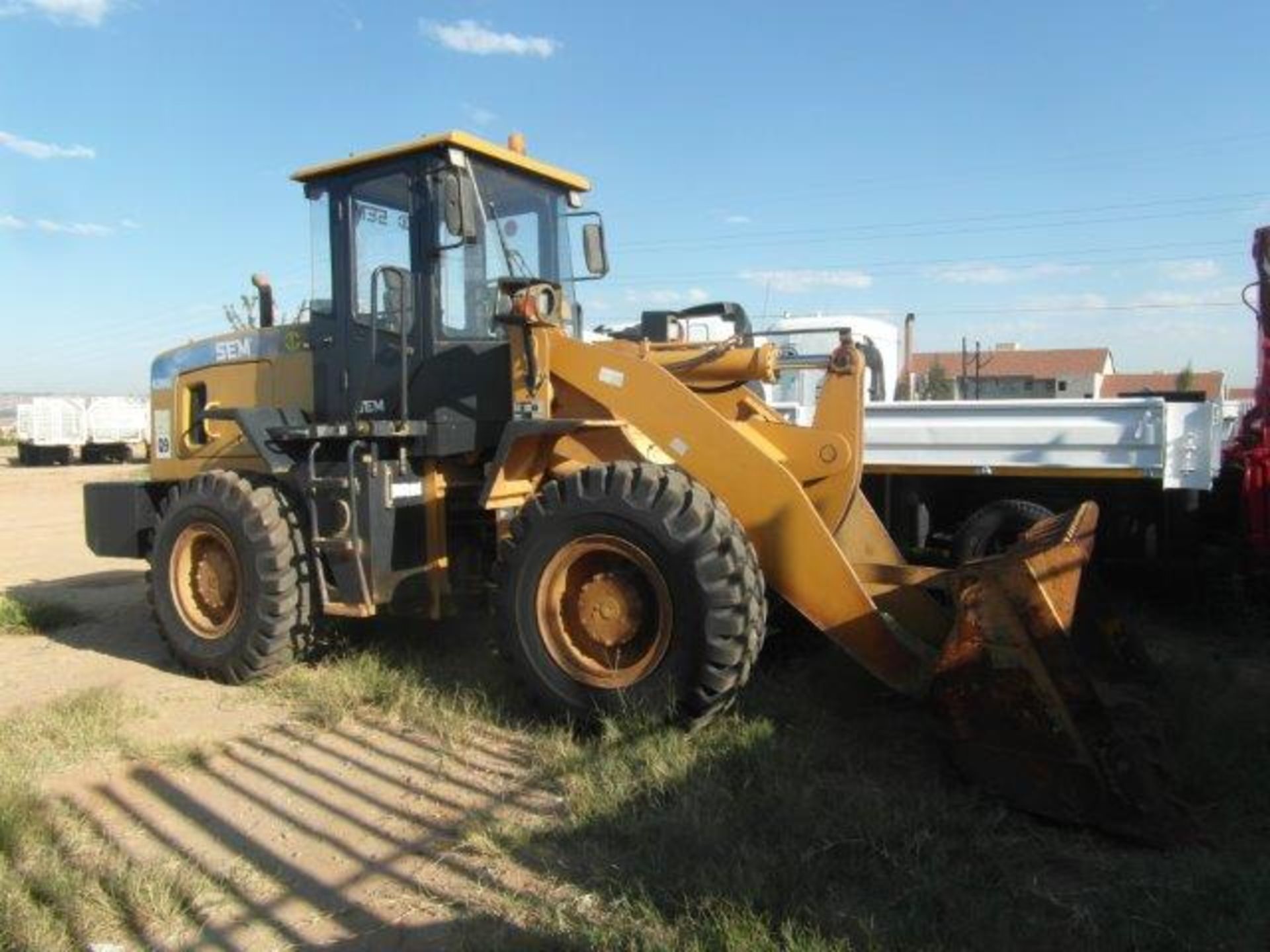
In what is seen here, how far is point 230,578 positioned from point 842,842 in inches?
175

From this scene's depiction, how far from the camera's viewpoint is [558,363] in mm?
5938

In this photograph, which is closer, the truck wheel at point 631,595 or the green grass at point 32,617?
the truck wheel at point 631,595

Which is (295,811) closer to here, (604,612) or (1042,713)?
(604,612)

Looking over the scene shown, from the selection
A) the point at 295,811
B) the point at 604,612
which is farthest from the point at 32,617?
the point at 604,612

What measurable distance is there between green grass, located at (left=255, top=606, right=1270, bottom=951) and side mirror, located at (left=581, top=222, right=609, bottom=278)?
116 inches

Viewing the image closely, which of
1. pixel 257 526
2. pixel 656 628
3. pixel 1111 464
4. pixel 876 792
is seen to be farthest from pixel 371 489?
pixel 1111 464

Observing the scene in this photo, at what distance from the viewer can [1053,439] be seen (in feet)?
25.9

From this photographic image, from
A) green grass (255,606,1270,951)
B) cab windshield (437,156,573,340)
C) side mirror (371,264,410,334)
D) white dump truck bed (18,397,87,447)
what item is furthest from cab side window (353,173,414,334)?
white dump truck bed (18,397,87,447)

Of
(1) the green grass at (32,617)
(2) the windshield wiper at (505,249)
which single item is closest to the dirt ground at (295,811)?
(1) the green grass at (32,617)

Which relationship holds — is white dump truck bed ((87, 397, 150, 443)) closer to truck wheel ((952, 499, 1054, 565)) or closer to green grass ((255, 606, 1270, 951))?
truck wheel ((952, 499, 1054, 565))

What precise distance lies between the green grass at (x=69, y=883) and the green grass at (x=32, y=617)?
3961mm

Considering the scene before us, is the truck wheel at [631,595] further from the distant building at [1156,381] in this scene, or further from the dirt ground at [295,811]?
the distant building at [1156,381]

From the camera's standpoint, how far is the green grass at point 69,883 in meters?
3.68

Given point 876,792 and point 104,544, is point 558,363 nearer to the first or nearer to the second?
→ point 876,792
